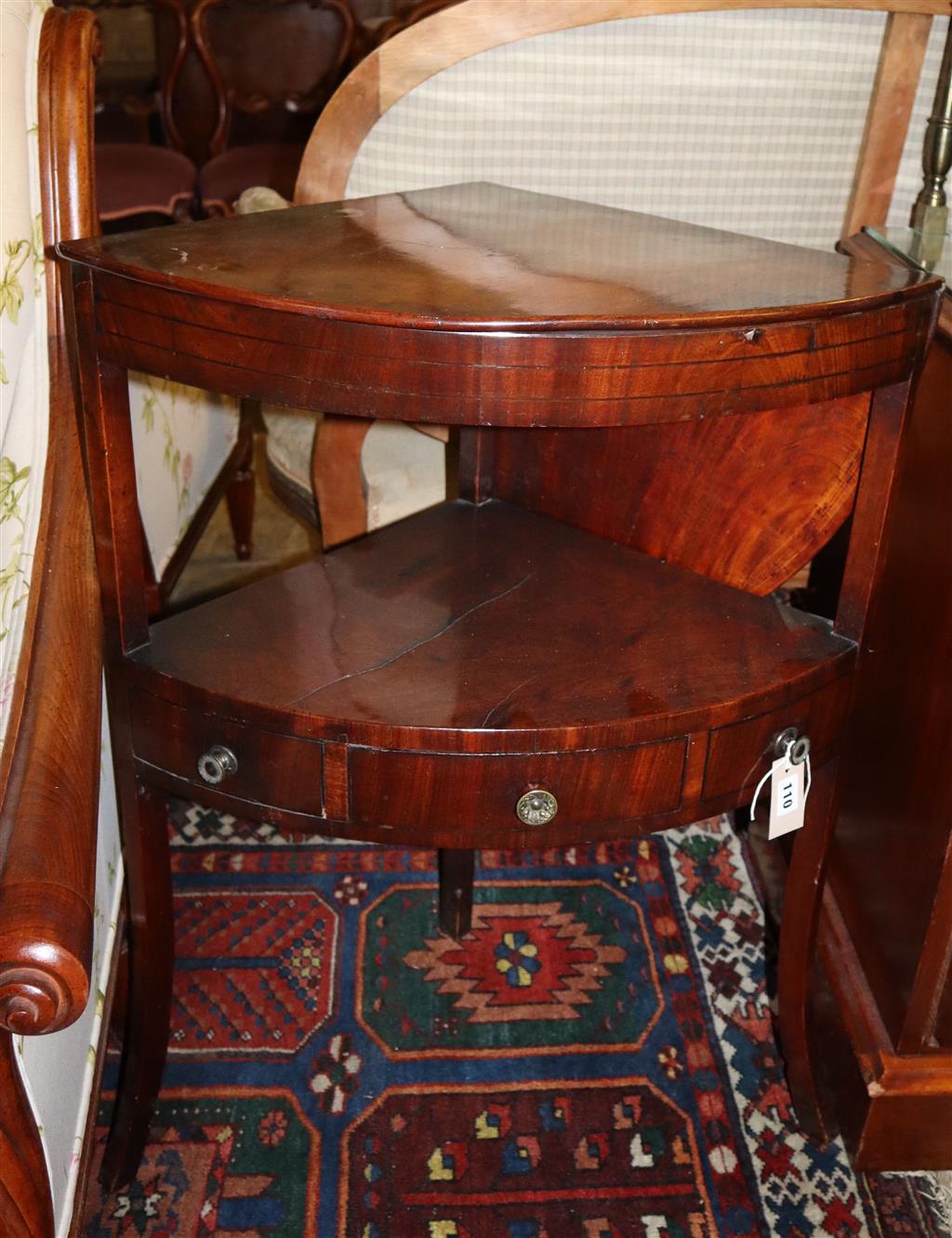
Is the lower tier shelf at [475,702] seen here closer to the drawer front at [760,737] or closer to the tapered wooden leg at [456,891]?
the drawer front at [760,737]

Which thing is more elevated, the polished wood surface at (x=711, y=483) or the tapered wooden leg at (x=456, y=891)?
the polished wood surface at (x=711, y=483)

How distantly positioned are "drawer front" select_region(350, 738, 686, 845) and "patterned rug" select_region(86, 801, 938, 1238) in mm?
508

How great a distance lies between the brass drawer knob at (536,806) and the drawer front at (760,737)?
148 mm

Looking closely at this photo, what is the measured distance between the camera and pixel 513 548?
134 centimetres

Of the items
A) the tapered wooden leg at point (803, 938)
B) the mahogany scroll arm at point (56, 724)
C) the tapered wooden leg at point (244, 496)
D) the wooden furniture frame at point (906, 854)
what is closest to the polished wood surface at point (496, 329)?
the mahogany scroll arm at point (56, 724)

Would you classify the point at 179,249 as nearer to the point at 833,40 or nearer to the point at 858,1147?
the point at 833,40

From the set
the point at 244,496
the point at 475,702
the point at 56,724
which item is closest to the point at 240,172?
the point at 244,496

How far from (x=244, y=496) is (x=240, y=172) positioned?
138 centimetres

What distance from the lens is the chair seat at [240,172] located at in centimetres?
338

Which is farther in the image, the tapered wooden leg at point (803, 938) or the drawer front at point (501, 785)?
the tapered wooden leg at point (803, 938)

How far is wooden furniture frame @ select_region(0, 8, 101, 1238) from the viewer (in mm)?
663

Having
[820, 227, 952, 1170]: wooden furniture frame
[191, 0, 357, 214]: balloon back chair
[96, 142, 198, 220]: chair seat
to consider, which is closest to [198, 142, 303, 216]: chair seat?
[96, 142, 198, 220]: chair seat

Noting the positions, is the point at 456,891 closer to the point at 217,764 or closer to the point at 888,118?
the point at 217,764

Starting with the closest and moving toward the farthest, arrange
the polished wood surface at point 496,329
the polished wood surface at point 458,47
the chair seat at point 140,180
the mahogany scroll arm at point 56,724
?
the mahogany scroll arm at point 56,724, the polished wood surface at point 496,329, the polished wood surface at point 458,47, the chair seat at point 140,180
